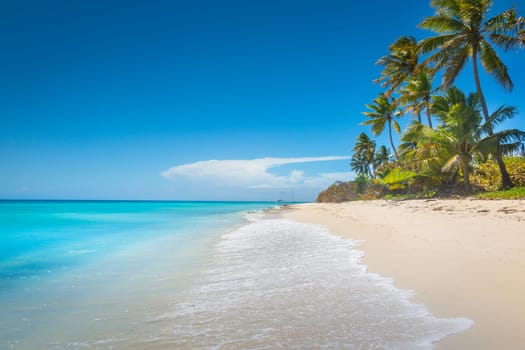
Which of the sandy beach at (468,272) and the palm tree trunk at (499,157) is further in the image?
the palm tree trunk at (499,157)

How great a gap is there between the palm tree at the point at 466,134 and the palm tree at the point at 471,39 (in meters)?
0.45

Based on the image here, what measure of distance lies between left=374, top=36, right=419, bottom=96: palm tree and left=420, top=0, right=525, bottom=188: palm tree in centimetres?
626

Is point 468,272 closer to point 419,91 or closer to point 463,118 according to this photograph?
point 463,118

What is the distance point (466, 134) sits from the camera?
15078mm

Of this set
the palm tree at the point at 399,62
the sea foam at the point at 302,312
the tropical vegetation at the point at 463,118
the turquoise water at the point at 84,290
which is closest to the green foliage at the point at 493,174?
the tropical vegetation at the point at 463,118

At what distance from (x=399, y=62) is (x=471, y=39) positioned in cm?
811

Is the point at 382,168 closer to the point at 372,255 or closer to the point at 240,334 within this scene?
the point at 372,255

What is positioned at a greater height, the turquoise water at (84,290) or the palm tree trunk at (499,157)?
the palm tree trunk at (499,157)

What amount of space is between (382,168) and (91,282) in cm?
2860

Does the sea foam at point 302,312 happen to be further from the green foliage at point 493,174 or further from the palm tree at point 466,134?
the green foliage at point 493,174

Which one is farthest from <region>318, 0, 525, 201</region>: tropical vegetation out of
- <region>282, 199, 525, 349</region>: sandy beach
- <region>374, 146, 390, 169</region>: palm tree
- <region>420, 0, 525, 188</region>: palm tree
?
<region>374, 146, 390, 169</region>: palm tree

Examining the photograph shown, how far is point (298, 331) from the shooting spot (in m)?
A: 2.36

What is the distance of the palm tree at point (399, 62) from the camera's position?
2333 cm

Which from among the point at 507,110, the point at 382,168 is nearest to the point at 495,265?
the point at 507,110
